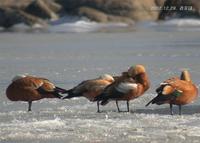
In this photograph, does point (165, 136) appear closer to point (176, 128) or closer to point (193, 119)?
point (176, 128)

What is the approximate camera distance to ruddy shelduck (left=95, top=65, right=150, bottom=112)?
348 inches

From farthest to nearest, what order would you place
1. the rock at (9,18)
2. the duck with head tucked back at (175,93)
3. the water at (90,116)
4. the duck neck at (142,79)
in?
the rock at (9,18) → the duck neck at (142,79) → the duck with head tucked back at (175,93) → the water at (90,116)

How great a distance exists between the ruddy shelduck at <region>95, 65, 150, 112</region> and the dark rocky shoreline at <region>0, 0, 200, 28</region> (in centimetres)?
4196

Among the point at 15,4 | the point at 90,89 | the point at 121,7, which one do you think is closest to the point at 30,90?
the point at 90,89

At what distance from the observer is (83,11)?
5422 centimetres

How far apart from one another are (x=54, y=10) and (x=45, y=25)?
6.96m

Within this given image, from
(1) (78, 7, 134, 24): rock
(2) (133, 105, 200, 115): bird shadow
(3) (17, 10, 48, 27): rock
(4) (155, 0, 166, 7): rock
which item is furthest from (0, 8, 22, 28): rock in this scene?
(2) (133, 105, 200, 115): bird shadow

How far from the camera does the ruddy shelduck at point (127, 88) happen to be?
29.0ft

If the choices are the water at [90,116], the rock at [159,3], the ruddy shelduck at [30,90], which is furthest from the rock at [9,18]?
Result: the ruddy shelduck at [30,90]

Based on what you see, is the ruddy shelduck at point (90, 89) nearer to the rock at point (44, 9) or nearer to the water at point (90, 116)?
the water at point (90, 116)

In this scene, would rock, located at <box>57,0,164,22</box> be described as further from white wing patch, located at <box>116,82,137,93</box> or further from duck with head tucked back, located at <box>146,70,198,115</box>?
duck with head tucked back, located at <box>146,70,198,115</box>

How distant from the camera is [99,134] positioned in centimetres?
694

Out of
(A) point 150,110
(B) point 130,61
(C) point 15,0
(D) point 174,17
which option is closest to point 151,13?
(D) point 174,17

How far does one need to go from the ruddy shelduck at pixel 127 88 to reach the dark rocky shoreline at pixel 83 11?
4196 cm
